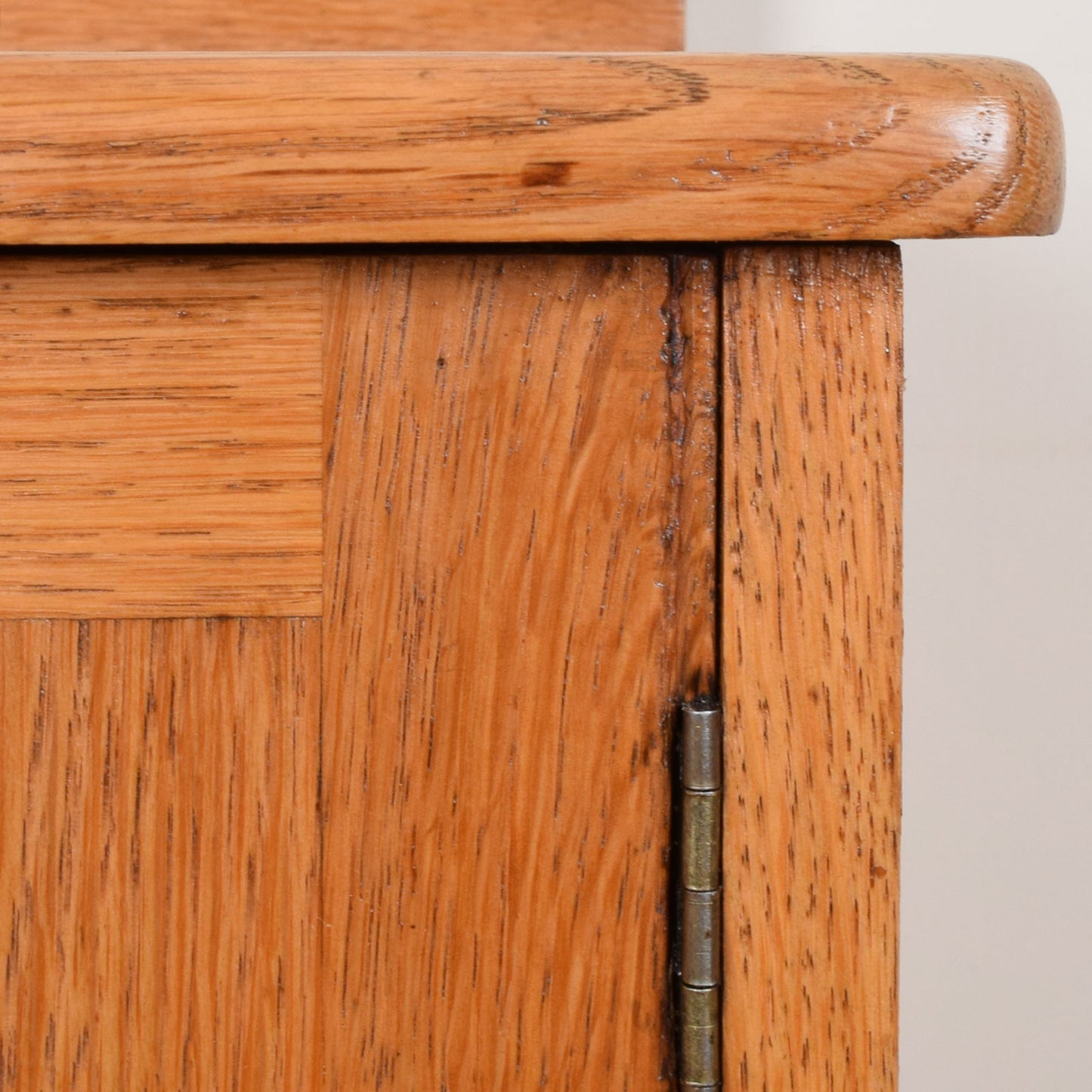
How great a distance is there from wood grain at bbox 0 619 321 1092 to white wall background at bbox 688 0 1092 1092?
0.50 meters

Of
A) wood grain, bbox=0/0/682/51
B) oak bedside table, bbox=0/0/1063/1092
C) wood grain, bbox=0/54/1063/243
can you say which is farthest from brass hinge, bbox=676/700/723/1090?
wood grain, bbox=0/0/682/51

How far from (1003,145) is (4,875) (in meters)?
0.29

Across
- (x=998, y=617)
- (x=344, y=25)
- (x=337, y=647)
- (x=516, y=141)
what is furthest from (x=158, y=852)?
(x=998, y=617)

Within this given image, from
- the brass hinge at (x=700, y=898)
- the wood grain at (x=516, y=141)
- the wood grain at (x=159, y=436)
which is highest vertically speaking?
the wood grain at (x=516, y=141)

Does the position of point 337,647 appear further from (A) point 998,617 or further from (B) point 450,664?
(A) point 998,617

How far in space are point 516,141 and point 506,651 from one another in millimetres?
117

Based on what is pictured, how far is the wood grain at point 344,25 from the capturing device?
1.67 ft

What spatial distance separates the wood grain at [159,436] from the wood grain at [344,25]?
0.29m

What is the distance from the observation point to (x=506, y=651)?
0.28 metres

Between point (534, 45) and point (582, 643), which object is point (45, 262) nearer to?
point (582, 643)

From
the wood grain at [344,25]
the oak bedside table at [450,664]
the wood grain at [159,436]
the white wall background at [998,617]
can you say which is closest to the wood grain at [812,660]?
the oak bedside table at [450,664]

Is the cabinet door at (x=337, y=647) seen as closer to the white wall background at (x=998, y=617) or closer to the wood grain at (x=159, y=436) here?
the wood grain at (x=159, y=436)

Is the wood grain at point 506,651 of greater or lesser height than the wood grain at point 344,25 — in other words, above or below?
below

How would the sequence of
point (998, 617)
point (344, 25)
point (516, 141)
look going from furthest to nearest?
point (998, 617), point (344, 25), point (516, 141)
